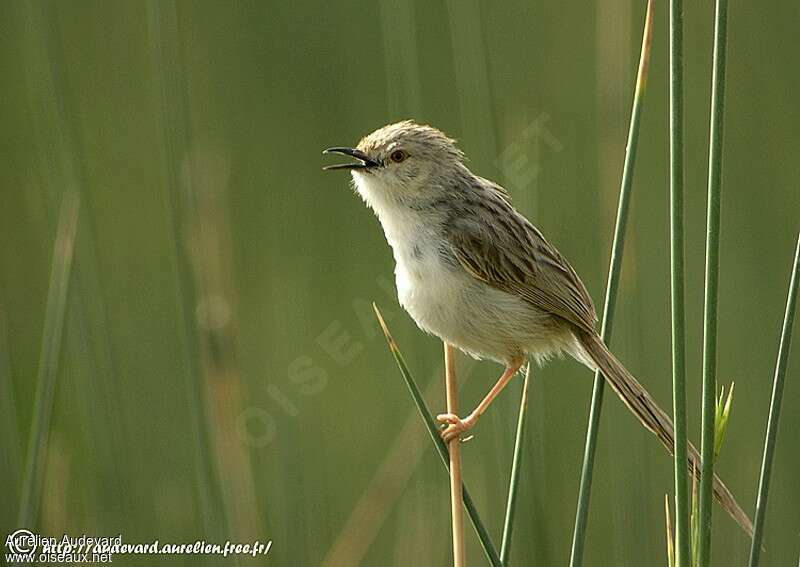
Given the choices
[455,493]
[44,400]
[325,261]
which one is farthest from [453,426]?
[325,261]

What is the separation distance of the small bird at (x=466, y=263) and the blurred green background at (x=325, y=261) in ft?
0.50

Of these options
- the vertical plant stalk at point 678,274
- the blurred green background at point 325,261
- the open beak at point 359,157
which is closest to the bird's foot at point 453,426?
the blurred green background at point 325,261

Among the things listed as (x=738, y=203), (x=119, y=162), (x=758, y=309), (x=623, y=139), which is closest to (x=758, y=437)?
(x=758, y=309)

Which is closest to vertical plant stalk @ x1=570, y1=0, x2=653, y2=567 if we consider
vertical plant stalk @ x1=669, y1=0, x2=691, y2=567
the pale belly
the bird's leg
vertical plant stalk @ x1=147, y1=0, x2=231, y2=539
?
vertical plant stalk @ x1=669, y1=0, x2=691, y2=567

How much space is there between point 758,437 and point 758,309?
0.60 m

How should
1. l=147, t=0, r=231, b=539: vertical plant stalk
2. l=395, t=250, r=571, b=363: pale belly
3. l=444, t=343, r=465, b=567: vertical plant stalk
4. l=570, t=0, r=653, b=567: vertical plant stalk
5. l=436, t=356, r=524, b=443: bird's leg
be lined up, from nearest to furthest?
1. l=570, t=0, r=653, b=567: vertical plant stalk
2. l=444, t=343, r=465, b=567: vertical plant stalk
3. l=147, t=0, r=231, b=539: vertical plant stalk
4. l=436, t=356, r=524, b=443: bird's leg
5. l=395, t=250, r=571, b=363: pale belly

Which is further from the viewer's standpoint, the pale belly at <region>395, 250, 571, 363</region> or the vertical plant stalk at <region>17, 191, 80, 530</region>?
the pale belly at <region>395, 250, 571, 363</region>

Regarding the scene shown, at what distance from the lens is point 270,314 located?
18.4 feet

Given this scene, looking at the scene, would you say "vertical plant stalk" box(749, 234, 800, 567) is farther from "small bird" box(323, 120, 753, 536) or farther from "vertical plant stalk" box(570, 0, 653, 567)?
"small bird" box(323, 120, 753, 536)

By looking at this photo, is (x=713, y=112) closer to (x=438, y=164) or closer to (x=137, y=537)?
(x=438, y=164)

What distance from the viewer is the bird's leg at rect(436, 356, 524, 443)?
354 centimetres

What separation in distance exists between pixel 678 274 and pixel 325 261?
12.0ft

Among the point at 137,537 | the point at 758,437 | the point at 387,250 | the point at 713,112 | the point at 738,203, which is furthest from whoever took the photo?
the point at 387,250

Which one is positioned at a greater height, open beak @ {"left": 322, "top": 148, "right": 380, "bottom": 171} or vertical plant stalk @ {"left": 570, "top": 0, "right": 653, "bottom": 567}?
open beak @ {"left": 322, "top": 148, "right": 380, "bottom": 171}
